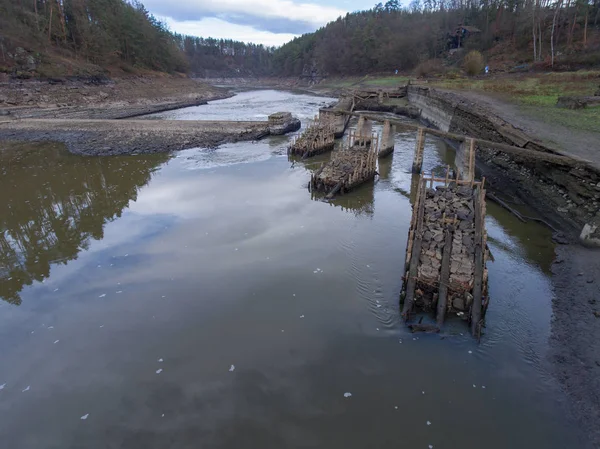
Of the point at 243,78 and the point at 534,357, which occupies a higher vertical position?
the point at 243,78

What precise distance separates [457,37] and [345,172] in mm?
85846

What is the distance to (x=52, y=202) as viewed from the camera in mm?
19750

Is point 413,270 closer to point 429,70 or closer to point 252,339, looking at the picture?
point 252,339

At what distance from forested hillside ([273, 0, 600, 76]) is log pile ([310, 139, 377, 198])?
42147 millimetres

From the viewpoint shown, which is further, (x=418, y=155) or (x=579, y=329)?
(x=418, y=155)

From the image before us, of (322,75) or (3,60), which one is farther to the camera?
(322,75)

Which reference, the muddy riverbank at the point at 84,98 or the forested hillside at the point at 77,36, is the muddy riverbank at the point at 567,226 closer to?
the muddy riverbank at the point at 84,98

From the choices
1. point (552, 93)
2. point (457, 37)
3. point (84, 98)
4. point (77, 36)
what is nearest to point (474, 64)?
point (552, 93)

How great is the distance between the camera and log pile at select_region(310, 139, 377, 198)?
20.8m

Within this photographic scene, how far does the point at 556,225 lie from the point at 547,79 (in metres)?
34.3

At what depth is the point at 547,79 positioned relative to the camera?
39969mm

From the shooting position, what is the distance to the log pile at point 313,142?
2930cm

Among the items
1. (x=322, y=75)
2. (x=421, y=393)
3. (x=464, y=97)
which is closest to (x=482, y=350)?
(x=421, y=393)

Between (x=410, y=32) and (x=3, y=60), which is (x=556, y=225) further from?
(x=410, y=32)
